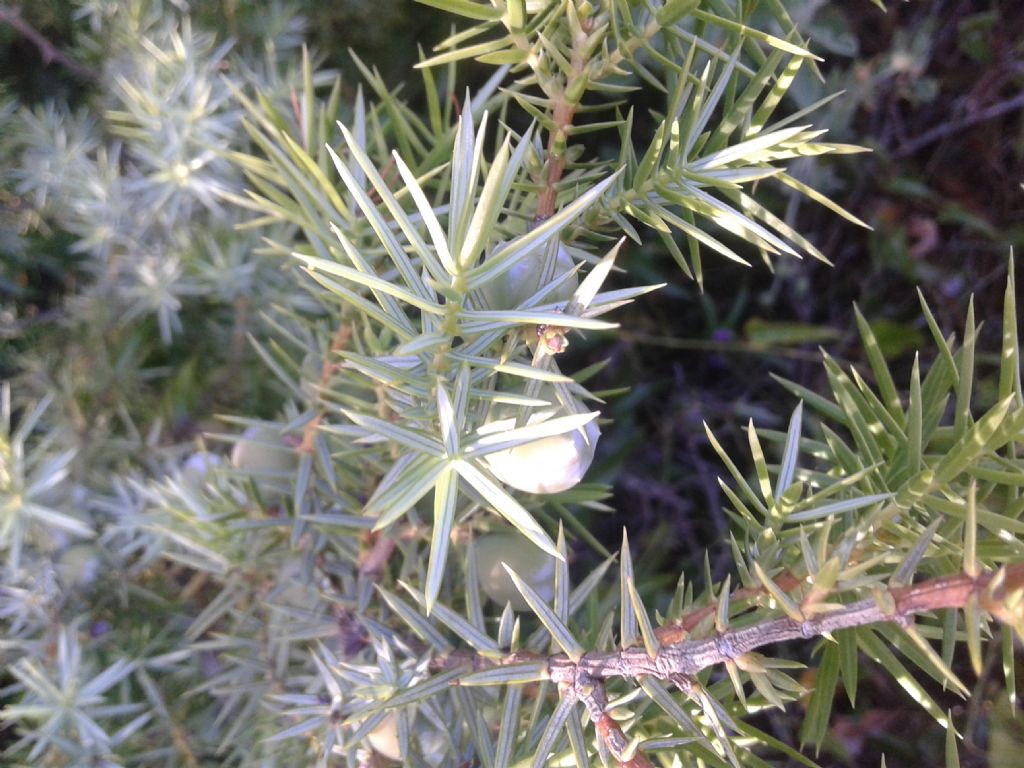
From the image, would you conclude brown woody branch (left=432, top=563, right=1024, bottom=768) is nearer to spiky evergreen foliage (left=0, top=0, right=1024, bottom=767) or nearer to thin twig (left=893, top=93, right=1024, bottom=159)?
spiky evergreen foliage (left=0, top=0, right=1024, bottom=767)

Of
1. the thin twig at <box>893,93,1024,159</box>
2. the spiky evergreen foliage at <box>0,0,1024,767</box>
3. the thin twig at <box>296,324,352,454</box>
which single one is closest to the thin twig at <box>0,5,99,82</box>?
the spiky evergreen foliage at <box>0,0,1024,767</box>

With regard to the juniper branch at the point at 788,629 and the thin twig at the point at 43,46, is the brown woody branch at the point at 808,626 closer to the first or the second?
the juniper branch at the point at 788,629

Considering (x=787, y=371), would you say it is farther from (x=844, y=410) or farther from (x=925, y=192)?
(x=844, y=410)

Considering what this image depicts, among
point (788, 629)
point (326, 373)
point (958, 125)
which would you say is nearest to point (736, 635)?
point (788, 629)

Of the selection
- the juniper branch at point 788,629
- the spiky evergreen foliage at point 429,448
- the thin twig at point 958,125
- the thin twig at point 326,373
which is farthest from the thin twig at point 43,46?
the thin twig at point 958,125

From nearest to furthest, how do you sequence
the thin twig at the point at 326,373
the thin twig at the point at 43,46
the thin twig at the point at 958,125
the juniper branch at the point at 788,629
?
the juniper branch at the point at 788,629 → the thin twig at the point at 326,373 → the thin twig at the point at 43,46 → the thin twig at the point at 958,125

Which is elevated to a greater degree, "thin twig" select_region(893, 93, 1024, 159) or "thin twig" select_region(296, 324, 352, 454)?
"thin twig" select_region(893, 93, 1024, 159)

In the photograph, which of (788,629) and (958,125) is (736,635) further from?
(958,125)
